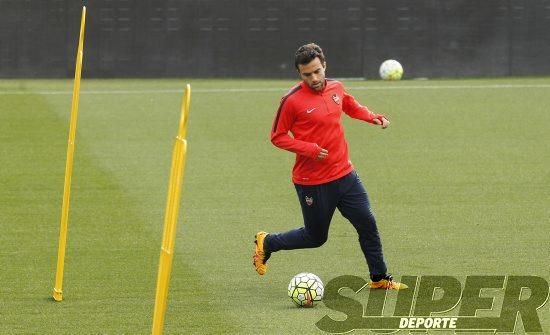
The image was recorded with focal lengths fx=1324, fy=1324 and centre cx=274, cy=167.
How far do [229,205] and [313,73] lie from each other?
17.5 feet

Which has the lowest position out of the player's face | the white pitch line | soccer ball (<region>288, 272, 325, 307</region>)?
the white pitch line

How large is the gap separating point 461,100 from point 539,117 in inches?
132

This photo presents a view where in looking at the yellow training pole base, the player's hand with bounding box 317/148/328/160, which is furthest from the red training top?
the yellow training pole base

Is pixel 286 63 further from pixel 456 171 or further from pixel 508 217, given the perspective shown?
pixel 508 217

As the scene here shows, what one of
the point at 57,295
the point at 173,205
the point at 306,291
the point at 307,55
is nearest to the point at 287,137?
the point at 307,55

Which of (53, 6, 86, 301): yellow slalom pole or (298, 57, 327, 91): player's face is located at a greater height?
(298, 57, 327, 91): player's face

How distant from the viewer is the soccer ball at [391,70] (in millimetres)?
32406

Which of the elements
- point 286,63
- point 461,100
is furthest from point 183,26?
point 461,100

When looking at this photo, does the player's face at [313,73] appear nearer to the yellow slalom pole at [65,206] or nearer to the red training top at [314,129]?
the red training top at [314,129]

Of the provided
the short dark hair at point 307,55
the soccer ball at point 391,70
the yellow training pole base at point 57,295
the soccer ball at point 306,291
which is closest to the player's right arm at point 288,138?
the short dark hair at point 307,55

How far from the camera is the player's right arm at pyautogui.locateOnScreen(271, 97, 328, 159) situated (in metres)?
9.63

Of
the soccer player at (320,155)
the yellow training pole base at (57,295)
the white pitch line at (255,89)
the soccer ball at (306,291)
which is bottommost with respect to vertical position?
the white pitch line at (255,89)

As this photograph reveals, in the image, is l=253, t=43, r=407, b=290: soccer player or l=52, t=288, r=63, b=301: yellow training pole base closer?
l=253, t=43, r=407, b=290: soccer player

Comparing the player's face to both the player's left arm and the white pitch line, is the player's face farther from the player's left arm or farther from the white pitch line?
the white pitch line
